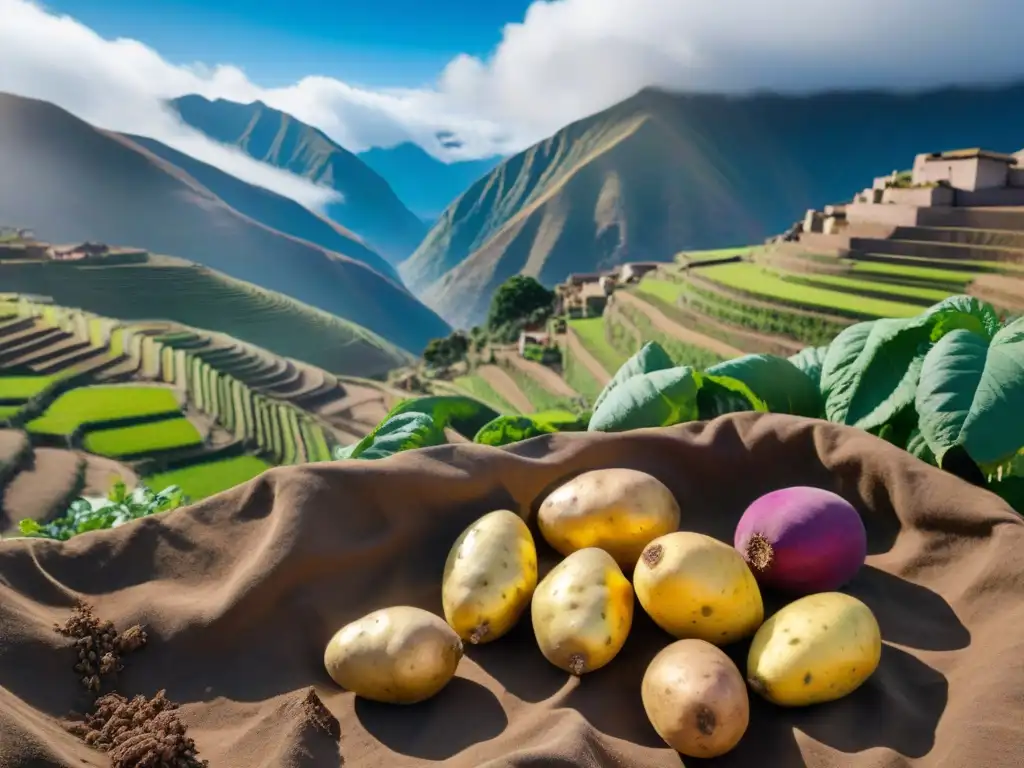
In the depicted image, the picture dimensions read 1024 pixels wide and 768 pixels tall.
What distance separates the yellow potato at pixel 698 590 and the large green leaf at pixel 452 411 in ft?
4.28

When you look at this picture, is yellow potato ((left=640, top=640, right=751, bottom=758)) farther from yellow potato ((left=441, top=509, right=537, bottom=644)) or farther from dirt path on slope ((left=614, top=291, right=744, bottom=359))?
dirt path on slope ((left=614, top=291, right=744, bottom=359))

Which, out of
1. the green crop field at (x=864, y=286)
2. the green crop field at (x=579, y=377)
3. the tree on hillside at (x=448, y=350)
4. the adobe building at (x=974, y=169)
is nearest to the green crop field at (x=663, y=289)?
the green crop field at (x=579, y=377)

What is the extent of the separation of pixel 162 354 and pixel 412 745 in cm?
6007

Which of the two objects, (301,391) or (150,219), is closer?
(301,391)

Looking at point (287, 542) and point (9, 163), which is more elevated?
point (9, 163)

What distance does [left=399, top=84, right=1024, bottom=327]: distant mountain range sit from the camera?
14000 centimetres

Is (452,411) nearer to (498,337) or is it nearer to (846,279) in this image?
(846,279)

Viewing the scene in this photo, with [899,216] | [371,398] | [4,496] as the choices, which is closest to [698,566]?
[899,216]

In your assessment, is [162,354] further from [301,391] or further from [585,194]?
[585,194]

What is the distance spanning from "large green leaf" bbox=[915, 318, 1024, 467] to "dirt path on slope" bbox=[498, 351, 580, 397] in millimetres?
28822

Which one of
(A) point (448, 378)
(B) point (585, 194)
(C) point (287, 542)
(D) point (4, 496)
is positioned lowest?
(D) point (4, 496)

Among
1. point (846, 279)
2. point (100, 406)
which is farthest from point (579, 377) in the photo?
point (100, 406)

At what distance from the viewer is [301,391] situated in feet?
185

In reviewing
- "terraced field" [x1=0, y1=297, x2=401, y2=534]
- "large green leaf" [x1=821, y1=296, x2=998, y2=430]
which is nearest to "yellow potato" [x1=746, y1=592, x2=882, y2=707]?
"large green leaf" [x1=821, y1=296, x2=998, y2=430]
